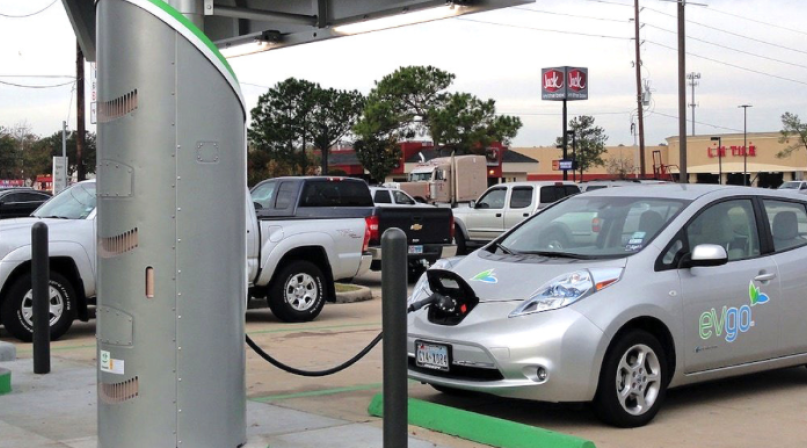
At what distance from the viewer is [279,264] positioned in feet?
43.4

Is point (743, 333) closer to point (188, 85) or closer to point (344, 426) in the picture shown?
point (344, 426)

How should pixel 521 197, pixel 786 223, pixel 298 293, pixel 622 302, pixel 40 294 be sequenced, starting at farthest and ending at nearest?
1. pixel 521 197
2. pixel 298 293
3. pixel 40 294
4. pixel 786 223
5. pixel 622 302

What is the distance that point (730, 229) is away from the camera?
8.28 m

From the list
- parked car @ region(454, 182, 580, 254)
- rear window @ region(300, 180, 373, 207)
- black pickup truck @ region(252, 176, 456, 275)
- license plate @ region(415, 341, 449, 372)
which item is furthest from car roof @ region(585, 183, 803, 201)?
parked car @ region(454, 182, 580, 254)

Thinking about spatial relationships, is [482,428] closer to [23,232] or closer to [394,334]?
[394,334]

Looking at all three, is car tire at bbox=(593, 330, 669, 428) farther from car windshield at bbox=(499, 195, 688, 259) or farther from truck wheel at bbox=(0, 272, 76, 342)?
truck wheel at bbox=(0, 272, 76, 342)

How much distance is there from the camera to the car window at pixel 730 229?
7996mm

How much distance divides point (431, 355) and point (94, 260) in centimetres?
580

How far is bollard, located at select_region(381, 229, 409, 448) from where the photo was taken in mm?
4891

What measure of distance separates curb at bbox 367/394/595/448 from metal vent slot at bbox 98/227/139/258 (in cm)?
203

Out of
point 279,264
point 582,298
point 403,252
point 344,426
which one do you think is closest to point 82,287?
point 279,264

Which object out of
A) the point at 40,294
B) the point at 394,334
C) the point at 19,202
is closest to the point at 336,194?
the point at 40,294

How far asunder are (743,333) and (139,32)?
16.9 feet

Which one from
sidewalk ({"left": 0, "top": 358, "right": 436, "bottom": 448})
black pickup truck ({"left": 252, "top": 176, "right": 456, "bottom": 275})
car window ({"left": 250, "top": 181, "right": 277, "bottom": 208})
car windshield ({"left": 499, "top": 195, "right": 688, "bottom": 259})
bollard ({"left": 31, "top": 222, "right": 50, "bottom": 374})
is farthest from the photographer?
car window ({"left": 250, "top": 181, "right": 277, "bottom": 208})
